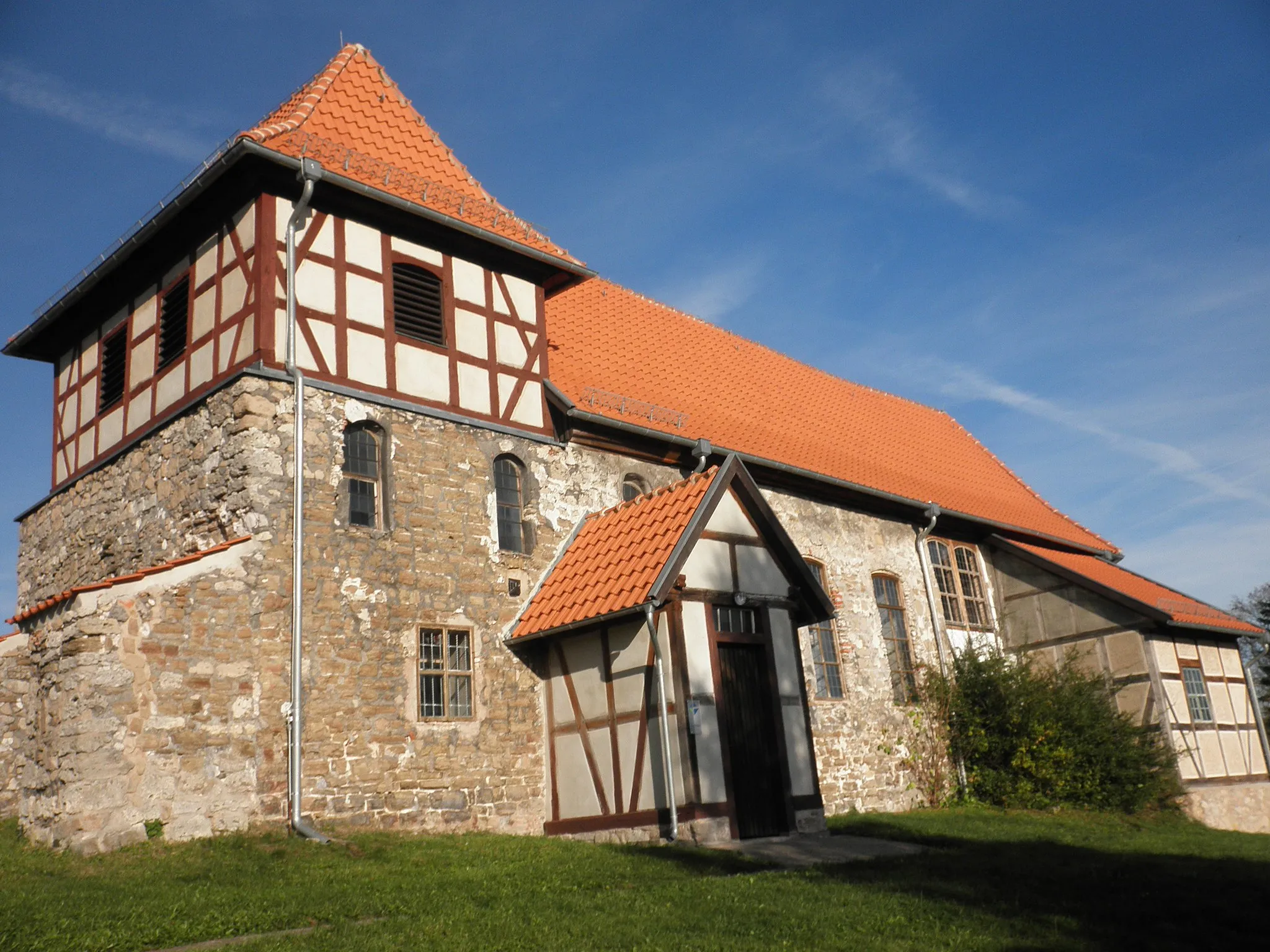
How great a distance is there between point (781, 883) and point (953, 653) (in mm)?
12014

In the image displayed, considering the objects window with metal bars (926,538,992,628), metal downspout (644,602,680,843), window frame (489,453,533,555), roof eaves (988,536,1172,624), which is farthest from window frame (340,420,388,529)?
roof eaves (988,536,1172,624)

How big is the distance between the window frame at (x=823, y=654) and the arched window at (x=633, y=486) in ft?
9.45

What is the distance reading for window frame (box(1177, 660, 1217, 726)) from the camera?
66.9ft

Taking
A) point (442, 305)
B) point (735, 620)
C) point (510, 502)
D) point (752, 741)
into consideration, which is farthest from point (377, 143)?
point (752, 741)

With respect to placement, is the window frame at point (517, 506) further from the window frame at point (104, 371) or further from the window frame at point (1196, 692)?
the window frame at point (1196, 692)

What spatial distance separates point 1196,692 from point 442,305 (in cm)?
1586

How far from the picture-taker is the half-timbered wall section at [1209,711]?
1981cm

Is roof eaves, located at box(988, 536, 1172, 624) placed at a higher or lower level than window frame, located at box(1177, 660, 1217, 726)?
higher

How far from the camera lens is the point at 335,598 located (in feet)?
40.6

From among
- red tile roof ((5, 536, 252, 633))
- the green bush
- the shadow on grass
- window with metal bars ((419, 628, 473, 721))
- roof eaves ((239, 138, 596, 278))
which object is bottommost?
the shadow on grass

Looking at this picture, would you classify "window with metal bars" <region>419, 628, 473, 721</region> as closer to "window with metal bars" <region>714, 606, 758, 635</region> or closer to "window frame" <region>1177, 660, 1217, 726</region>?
"window with metal bars" <region>714, 606, 758, 635</region>

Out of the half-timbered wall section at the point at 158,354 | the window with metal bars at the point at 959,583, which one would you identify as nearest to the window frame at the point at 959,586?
the window with metal bars at the point at 959,583

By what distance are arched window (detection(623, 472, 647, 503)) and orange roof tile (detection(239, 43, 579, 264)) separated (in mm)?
3326

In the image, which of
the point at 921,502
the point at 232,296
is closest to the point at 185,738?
the point at 232,296
